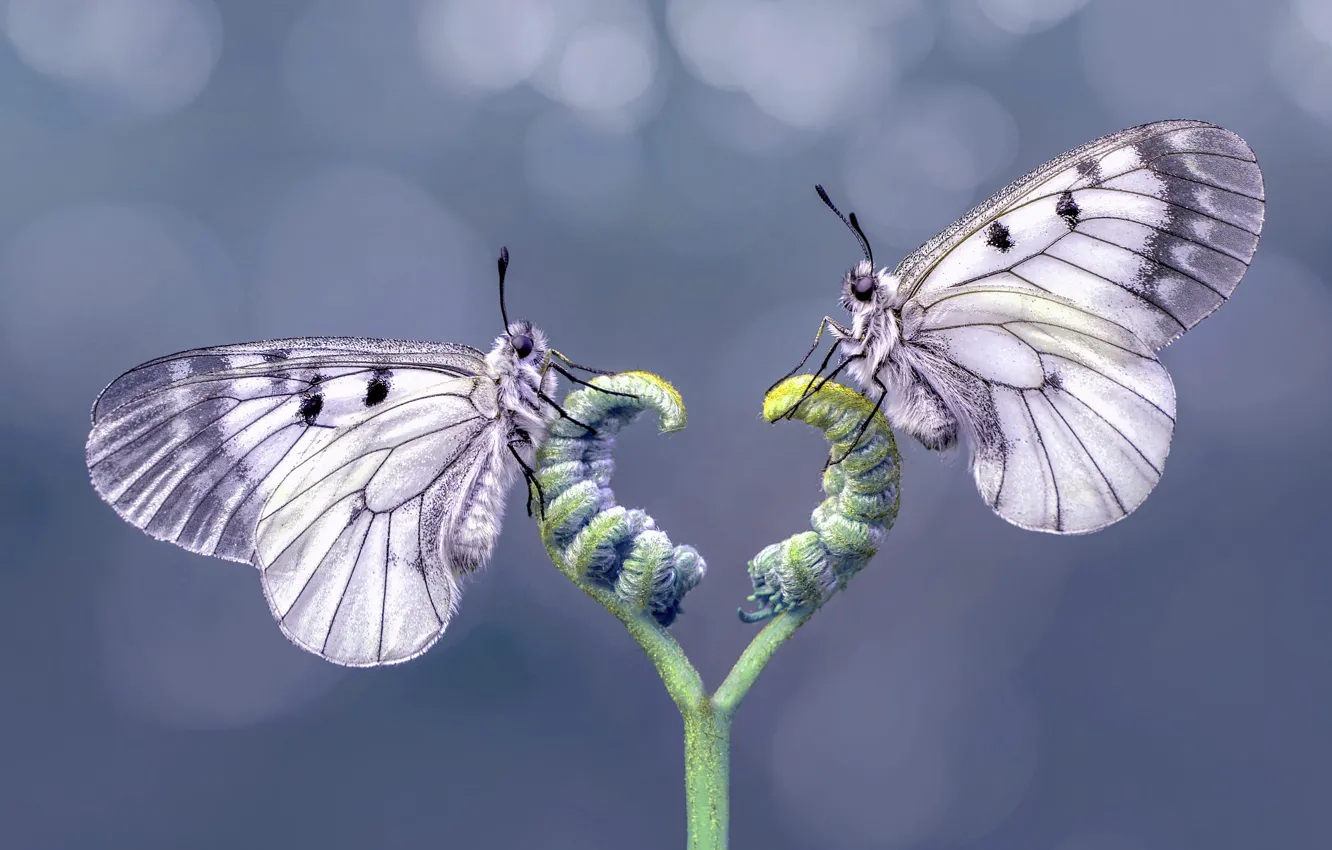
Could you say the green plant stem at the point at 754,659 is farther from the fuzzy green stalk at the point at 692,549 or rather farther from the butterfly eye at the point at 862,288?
the butterfly eye at the point at 862,288

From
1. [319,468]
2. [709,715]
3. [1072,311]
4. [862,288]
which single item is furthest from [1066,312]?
[319,468]

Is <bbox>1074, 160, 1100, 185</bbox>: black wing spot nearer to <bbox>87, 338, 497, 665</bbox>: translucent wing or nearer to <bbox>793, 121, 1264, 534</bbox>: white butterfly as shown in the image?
<bbox>793, 121, 1264, 534</bbox>: white butterfly

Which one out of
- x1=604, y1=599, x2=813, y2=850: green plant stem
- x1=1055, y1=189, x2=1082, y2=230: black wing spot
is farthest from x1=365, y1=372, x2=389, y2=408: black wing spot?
x1=1055, y1=189, x2=1082, y2=230: black wing spot

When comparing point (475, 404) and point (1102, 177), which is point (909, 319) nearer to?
point (1102, 177)

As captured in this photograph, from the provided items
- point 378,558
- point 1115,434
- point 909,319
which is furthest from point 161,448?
point 1115,434

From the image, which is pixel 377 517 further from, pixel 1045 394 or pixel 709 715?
pixel 1045 394

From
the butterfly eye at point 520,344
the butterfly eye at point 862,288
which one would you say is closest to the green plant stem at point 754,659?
the butterfly eye at point 862,288

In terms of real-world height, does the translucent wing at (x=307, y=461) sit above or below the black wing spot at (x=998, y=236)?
below

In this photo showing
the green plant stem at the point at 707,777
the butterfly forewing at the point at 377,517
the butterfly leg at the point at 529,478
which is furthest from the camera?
the butterfly forewing at the point at 377,517
